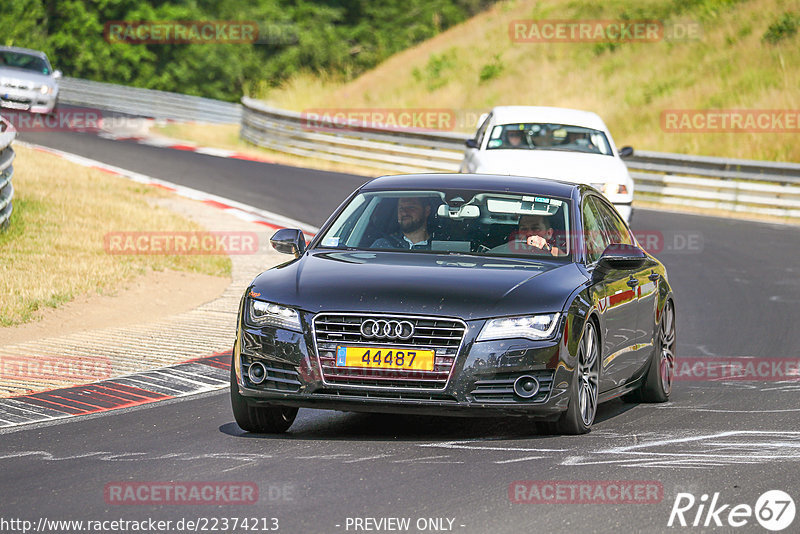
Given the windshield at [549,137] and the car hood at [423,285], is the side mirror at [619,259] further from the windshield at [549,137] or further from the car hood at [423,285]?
the windshield at [549,137]

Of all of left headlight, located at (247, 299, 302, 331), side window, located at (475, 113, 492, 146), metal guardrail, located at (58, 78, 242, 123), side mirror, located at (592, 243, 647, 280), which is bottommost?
metal guardrail, located at (58, 78, 242, 123)

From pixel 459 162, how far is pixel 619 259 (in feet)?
70.5

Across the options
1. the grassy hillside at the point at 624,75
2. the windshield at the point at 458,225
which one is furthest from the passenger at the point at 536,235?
the grassy hillside at the point at 624,75

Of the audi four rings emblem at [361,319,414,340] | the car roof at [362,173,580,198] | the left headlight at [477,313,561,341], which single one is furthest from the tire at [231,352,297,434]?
the car roof at [362,173,580,198]

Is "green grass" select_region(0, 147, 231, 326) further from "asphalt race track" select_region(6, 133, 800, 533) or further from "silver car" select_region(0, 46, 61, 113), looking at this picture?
"silver car" select_region(0, 46, 61, 113)

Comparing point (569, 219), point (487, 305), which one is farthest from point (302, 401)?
point (569, 219)

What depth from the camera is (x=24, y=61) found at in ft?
114

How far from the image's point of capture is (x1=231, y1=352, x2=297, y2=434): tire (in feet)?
26.3

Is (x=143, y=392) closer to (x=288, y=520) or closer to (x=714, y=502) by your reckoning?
(x=288, y=520)

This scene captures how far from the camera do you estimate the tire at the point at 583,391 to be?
7.88 m

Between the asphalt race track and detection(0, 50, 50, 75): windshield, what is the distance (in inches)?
1043

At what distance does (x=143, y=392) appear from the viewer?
9.76 m

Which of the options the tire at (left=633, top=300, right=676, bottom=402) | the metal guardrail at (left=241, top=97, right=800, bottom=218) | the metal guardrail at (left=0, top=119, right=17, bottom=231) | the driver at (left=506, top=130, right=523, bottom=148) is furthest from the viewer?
the metal guardrail at (left=241, top=97, right=800, bottom=218)

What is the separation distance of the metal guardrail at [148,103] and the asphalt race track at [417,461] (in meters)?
36.8
